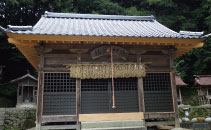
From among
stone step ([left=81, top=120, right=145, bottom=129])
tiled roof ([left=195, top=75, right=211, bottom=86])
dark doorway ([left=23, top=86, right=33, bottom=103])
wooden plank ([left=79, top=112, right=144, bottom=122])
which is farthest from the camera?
dark doorway ([left=23, top=86, right=33, bottom=103])

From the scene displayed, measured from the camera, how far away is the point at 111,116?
23.5 ft

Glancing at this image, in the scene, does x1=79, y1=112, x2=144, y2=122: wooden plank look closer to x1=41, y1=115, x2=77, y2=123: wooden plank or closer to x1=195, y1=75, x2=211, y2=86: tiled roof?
x1=41, y1=115, x2=77, y2=123: wooden plank

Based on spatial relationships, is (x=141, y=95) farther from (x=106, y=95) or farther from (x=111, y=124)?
(x=111, y=124)

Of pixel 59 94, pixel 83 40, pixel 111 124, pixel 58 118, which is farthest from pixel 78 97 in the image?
pixel 83 40

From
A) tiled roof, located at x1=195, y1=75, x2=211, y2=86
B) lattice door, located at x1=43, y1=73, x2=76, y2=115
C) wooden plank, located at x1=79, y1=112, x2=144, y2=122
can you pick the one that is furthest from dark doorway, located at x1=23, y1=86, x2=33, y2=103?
tiled roof, located at x1=195, y1=75, x2=211, y2=86

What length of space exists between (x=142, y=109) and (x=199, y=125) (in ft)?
15.0

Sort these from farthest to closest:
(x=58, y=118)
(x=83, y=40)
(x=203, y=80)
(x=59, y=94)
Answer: (x=203, y=80)
(x=59, y=94)
(x=58, y=118)
(x=83, y=40)

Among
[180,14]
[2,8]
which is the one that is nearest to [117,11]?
[180,14]

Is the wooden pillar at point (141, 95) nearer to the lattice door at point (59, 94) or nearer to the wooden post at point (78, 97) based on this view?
the wooden post at point (78, 97)

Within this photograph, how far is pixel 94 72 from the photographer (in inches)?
291

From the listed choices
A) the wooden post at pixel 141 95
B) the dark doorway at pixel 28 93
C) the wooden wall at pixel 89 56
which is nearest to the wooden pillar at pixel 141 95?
the wooden post at pixel 141 95

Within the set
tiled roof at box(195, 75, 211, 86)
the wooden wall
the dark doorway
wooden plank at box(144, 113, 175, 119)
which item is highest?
the wooden wall

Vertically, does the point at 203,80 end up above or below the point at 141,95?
above

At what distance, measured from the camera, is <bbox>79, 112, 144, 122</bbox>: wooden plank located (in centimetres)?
701
